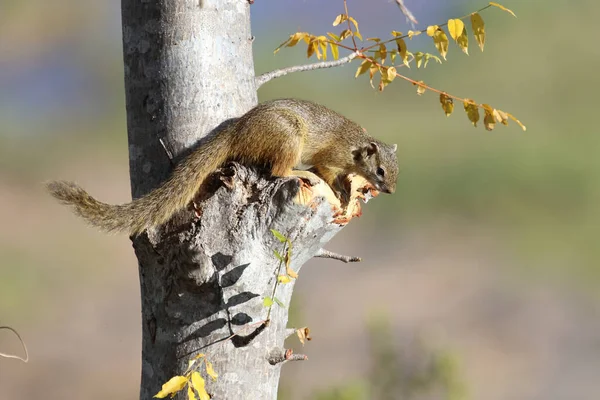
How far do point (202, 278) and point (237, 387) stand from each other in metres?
0.18

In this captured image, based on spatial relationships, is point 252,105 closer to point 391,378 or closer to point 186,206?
point 186,206

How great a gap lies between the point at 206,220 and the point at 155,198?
0.15 m

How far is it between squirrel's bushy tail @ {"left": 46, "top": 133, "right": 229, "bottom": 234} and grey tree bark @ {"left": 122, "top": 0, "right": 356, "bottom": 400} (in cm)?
3

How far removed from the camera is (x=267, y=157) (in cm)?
137

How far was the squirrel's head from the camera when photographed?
74.6 inches

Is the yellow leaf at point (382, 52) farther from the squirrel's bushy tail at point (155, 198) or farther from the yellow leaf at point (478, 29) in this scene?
the squirrel's bushy tail at point (155, 198)

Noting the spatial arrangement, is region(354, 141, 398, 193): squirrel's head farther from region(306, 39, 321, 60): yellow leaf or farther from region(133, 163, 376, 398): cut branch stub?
region(133, 163, 376, 398): cut branch stub

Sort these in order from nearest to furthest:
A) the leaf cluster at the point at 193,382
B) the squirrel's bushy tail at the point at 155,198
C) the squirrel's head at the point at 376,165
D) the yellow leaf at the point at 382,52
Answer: the leaf cluster at the point at 193,382
the squirrel's bushy tail at the point at 155,198
the yellow leaf at the point at 382,52
the squirrel's head at the point at 376,165

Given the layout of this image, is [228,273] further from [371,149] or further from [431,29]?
[371,149]

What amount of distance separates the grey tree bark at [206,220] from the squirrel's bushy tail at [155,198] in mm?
25

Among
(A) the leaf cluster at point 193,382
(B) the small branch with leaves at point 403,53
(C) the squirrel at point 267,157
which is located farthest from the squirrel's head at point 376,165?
(A) the leaf cluster at point 193,382

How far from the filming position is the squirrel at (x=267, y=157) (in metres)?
1.17

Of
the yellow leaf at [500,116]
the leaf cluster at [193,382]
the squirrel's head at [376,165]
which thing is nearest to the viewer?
the leaf cluster at [193,382]

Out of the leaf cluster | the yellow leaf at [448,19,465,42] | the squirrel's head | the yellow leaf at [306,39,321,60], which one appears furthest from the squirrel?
the yellow leaf at [448,19,465,42]
